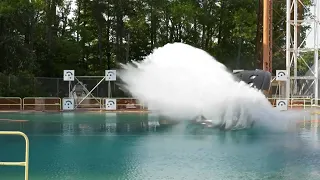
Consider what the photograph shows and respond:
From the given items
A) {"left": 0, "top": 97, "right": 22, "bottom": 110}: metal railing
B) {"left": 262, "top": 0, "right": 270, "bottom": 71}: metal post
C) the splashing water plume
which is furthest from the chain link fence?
the splashing water plume

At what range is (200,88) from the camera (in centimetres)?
2148

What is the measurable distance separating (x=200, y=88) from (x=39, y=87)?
81.4 ft

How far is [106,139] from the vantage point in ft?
59.8

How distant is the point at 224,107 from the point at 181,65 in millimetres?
2814

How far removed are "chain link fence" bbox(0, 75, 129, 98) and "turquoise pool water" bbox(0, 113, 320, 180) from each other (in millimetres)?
18843

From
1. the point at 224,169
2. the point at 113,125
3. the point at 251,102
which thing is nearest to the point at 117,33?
the point at 113,125

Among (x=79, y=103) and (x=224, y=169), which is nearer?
(x=224, y=169)

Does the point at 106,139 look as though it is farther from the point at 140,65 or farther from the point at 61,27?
the point at 61,27

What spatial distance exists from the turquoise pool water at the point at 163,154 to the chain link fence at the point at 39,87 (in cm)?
1884

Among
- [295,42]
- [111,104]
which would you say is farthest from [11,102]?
[295,42]

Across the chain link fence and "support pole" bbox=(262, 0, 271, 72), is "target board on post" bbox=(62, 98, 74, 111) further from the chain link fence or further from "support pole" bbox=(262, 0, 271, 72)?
Result: "support pole" bbox=(262, 0, 271, 72)

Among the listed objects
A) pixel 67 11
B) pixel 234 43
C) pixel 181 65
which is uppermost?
pixel 67 11

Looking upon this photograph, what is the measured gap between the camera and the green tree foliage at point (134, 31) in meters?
51.8

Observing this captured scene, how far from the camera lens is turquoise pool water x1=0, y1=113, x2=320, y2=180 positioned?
1144 cm
